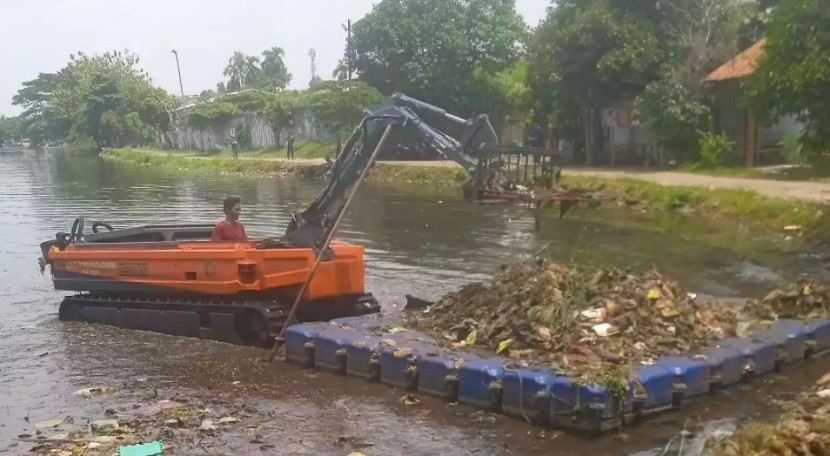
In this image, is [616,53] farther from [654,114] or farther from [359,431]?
[359,431]

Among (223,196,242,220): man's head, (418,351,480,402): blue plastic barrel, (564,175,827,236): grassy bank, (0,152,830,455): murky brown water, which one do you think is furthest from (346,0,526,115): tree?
(418,351,480,402): blue plastic barrel

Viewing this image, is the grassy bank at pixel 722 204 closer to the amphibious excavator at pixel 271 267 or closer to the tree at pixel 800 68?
the tree at pixel 800 68

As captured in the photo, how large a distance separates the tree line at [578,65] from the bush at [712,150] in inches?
8.4

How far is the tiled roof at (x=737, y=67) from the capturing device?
28.9 metres

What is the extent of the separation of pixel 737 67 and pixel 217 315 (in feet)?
76.8

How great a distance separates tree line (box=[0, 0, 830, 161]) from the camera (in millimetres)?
20047

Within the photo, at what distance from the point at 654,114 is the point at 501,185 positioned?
21.3 meters

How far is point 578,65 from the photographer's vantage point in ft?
112

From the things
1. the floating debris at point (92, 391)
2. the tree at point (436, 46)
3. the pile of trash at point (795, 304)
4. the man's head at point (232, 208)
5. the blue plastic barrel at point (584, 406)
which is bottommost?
the floating debris at point (92, 391)

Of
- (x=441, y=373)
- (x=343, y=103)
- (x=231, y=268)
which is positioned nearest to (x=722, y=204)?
(x=231, y=268)

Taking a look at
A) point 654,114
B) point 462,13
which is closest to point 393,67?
point 462,13

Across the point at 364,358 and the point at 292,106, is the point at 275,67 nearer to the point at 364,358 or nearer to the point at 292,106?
the point at 292,106

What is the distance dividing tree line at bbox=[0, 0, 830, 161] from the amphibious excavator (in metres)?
11.1

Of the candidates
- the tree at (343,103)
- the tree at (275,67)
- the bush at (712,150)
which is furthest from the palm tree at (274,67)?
the bush at (712,150)
